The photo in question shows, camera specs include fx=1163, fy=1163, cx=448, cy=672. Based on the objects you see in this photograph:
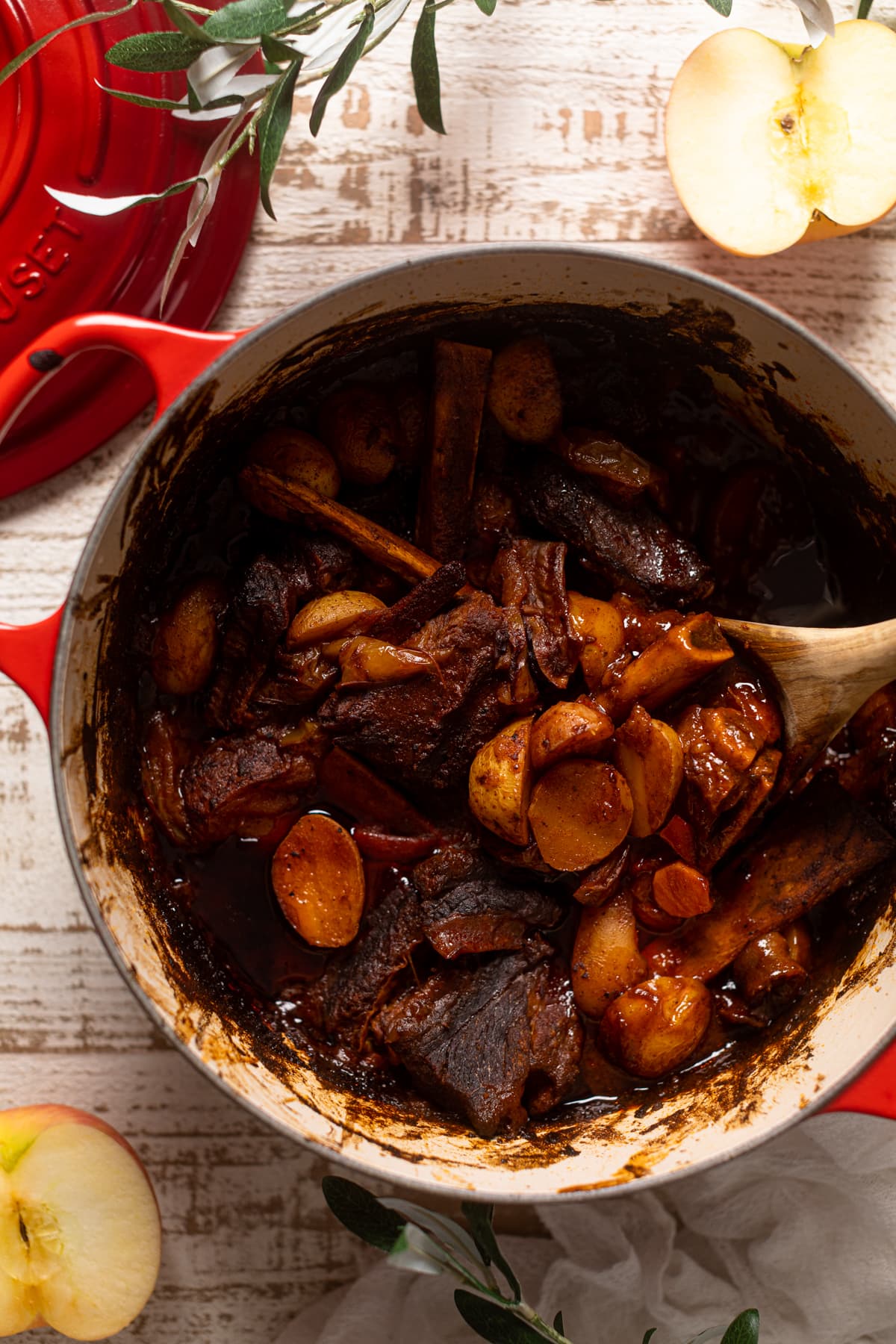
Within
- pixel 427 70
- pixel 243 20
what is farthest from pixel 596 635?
pixel 243 20

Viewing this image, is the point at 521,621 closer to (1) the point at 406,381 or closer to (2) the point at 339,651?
(2) the point at 339,651

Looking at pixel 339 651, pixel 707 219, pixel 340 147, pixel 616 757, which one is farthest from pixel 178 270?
pixel 616 757

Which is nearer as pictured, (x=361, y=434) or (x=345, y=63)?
(x=345, y=63)

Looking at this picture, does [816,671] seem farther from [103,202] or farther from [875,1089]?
[103,202]

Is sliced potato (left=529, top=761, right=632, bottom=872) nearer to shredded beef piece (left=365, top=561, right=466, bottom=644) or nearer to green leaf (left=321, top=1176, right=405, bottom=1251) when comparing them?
shredded beef piece (left=365, top=561, right=466, bottom=644)

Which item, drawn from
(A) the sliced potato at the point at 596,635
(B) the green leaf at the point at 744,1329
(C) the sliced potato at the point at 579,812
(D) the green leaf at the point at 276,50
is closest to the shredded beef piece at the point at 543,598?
(A) the sliced potato at the point at 596,635

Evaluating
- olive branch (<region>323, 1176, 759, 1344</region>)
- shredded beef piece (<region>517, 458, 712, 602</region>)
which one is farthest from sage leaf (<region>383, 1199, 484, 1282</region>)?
shredded beef piece (<region>517, 458, 712, 602</region>)

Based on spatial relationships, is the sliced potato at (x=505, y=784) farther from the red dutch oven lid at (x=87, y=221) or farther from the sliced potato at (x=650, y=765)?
the red dutch oven lid at (x=87, y=221)
